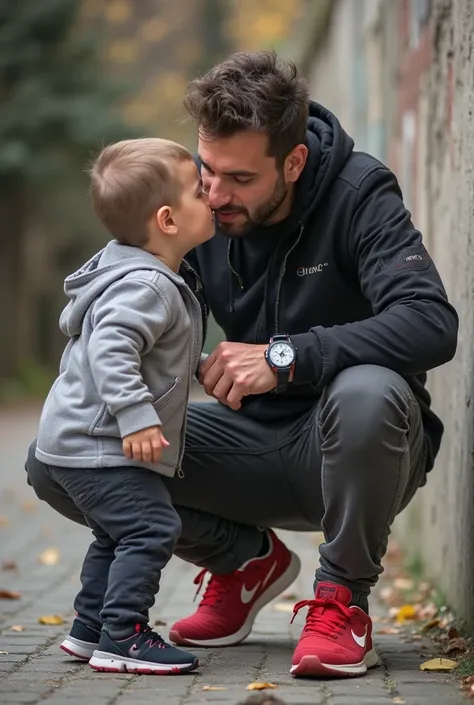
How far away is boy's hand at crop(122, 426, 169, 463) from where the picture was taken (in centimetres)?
352

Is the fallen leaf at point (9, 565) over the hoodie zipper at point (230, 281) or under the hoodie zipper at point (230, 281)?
under

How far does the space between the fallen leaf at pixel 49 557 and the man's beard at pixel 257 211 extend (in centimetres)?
309

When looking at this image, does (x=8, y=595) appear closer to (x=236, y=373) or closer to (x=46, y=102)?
(x=236, y=373)

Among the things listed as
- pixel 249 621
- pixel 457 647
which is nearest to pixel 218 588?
pixel 249 621

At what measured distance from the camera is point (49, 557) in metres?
6.87

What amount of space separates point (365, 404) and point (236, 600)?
107 centimetres

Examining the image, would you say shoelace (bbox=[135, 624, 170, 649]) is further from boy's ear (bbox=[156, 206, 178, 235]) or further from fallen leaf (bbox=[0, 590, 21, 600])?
fallen leaf (bbox=[0, 590, 21, 600])

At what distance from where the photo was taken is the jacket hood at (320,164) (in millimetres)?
4117

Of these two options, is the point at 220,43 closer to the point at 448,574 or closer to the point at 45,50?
the point at 45,50

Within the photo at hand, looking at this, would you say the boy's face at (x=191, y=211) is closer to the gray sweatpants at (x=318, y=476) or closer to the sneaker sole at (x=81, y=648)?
the gray sweatpants at (x=318, y=476)

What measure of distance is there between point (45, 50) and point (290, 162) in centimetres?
1560

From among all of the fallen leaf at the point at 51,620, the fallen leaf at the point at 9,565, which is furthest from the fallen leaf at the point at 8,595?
the fallen leaf at the point at 9,565

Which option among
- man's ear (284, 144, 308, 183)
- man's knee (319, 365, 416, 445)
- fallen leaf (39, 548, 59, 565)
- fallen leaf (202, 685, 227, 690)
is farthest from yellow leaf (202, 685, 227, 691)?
fallen leaf (39, 548, 59, 565)

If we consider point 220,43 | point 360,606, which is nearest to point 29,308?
point 220,43
